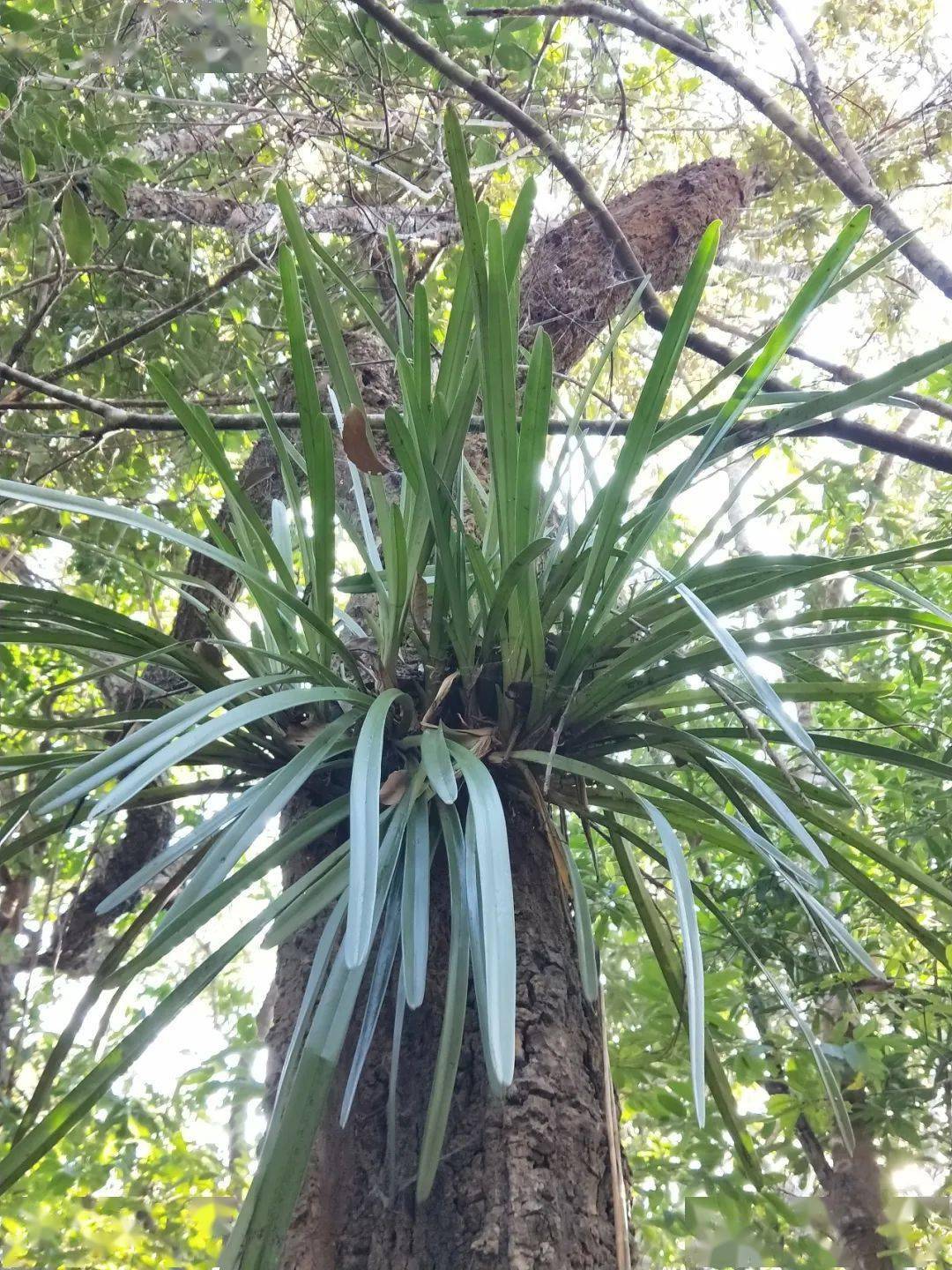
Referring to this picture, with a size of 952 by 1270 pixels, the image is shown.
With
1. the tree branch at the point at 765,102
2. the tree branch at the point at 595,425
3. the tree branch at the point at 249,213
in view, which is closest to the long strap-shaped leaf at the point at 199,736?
the tree branch at the point at 595,425

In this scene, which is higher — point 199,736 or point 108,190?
point 108,190

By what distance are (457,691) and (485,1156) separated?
37 cm

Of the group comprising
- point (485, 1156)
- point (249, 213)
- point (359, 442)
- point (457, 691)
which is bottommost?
point (485, 1156)

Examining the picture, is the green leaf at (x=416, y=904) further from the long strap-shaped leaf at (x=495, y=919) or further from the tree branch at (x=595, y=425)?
the tree branch at (x=595, y=425)

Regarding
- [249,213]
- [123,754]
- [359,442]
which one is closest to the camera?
Result: [123,754]

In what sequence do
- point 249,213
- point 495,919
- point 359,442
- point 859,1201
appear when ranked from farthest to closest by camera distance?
1. point 249,213
2. point 859,1201
3. point 359,442
4. point 495,919

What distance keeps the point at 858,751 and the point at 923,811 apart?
64 cm

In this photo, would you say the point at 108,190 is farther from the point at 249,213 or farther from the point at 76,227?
the point at 249,213

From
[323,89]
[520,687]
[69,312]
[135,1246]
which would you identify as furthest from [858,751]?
[69,312]

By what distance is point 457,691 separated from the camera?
83 cm

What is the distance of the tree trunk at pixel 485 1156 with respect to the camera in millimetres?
582

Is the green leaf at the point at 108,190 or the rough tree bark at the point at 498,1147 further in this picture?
the green leaf at the point at 108,190

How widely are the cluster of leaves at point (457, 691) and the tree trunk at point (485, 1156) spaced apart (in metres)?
0.04

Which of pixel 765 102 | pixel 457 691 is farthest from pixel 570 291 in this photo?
pixel 457 691
